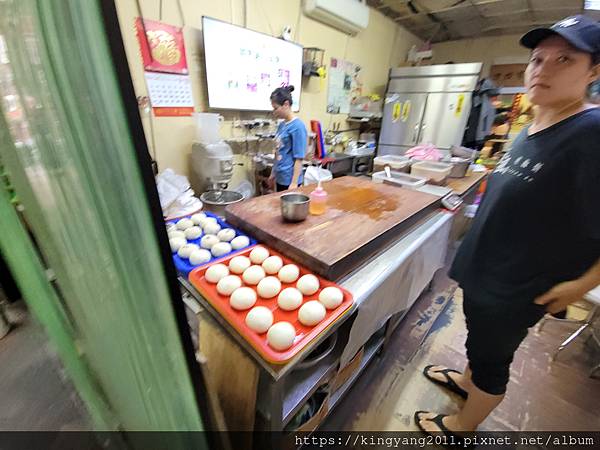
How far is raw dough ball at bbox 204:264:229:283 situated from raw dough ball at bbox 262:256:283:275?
135 mm

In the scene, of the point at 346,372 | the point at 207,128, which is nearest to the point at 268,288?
the point at 346,372

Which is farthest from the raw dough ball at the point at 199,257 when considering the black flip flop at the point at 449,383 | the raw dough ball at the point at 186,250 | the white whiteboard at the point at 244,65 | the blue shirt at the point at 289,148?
the white whiteboard at the point at 244,65

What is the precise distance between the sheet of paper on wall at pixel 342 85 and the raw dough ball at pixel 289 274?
10.3 feet

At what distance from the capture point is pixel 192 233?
1099 mm

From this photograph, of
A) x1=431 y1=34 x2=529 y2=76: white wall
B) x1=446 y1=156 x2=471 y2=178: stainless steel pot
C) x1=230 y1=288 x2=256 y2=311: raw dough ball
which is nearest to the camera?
x1=230 y1=288 x2=256 y2=311: raw dough ball

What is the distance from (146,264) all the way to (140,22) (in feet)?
7.06

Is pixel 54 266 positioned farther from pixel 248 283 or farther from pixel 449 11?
pixel 449 11

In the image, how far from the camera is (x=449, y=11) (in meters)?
3.43

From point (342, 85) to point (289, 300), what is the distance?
3563 mm

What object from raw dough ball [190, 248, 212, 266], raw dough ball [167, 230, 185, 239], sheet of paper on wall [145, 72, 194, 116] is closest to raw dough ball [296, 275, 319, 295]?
raw dough ball [190, 248, 212, 266]

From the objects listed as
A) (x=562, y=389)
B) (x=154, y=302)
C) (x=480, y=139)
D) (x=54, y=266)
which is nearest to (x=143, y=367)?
(x=154, y=302)

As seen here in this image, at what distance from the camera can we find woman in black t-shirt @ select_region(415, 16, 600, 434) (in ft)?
2.28

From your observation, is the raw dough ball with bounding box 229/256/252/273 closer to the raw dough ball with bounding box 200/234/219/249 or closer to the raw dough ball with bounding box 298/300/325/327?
the raw dough ball with bounding box 200/234/219/249

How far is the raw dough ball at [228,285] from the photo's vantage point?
0.79 meters
